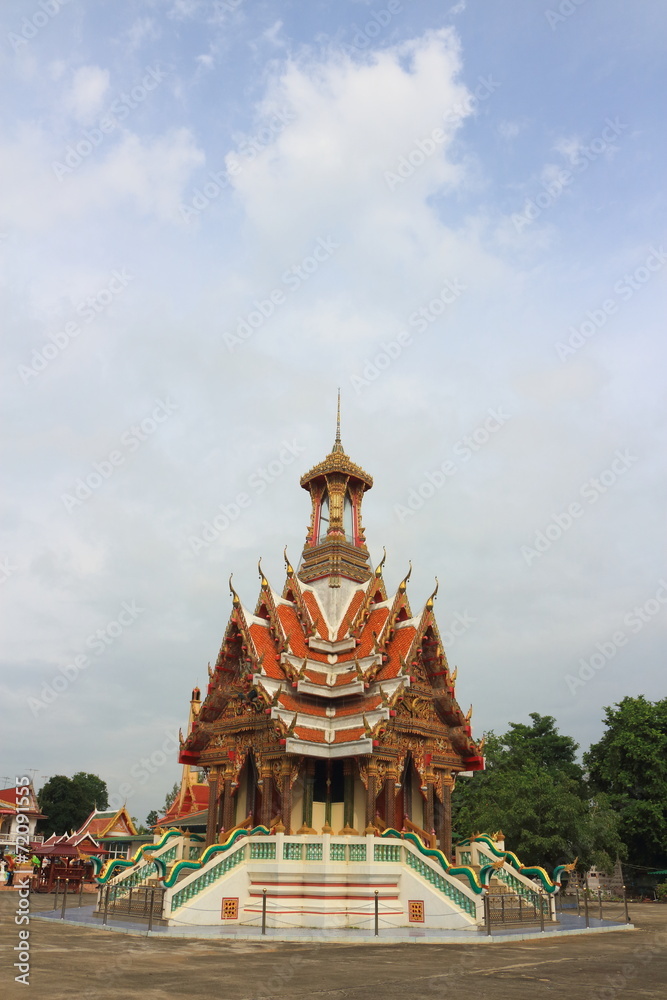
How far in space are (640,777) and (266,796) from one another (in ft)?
98.6

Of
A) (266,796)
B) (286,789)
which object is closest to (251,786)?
(266,796)

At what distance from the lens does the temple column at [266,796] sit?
20.3 meters

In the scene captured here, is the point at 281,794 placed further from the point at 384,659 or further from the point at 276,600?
the point at 276,600

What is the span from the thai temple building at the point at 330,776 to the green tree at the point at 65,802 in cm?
5936

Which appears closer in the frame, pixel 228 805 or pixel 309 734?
pixel 309 734

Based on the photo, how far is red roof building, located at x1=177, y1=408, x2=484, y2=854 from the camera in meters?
20.4

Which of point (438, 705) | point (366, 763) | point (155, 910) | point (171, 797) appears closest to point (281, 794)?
point (366, 763)

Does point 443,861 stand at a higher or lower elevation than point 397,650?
lower

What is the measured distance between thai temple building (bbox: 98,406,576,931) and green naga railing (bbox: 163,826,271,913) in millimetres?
37

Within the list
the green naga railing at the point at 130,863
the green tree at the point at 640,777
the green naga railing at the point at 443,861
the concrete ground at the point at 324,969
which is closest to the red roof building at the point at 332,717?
the green naga railing at the point at 443,861

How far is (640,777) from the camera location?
42.4 meters

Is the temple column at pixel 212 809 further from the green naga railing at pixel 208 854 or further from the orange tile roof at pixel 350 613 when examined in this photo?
the orange tile roof at pixel 350 613

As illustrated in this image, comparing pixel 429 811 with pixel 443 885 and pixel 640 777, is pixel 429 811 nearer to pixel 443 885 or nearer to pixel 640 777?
pixel 443 885

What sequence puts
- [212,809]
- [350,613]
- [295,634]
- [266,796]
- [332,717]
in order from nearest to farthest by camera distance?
[266,796] → [332,717] → [212,809] → [295,634] → [350,613]
